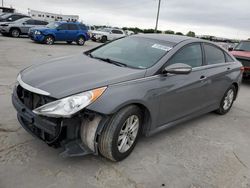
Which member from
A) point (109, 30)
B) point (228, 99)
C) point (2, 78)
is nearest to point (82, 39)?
point (109, 30)

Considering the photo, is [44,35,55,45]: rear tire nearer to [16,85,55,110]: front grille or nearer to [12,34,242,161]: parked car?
[12,34,242,161]: parked car

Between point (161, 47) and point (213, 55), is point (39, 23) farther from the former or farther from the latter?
point (161, 47)

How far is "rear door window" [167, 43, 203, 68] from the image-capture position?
3.87m

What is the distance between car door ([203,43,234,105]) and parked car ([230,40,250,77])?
4.40 m

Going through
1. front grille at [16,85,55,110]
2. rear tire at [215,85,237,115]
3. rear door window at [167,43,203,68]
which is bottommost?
rear tire at [215,85,237,115]

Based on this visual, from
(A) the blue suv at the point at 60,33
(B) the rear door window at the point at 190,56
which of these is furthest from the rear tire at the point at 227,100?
(A) the blue suv at the point at 60,33

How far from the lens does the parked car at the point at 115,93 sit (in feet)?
9.27

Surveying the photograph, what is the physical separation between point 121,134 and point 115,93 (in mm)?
544

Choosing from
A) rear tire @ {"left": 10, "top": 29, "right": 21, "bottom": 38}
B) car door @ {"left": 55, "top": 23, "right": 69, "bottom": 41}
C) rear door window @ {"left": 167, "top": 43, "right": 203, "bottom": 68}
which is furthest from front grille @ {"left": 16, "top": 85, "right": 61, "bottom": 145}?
rear tire @ {"left": 10, "top": 29, "right": 21, "bottom": 38}

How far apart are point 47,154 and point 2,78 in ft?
14.0

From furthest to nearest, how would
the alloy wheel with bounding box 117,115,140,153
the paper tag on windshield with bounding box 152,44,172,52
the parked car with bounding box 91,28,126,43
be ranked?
the parked car with bounding box 91,28,126,43 < the paper tag on windshield with bounding box 152,44,172,52 < the alloy wheel with bounding box 117,115,140,153

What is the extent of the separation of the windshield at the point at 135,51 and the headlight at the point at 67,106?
3.36ft

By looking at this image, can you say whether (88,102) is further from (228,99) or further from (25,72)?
(228,99)

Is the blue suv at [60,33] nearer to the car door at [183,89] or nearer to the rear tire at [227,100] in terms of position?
the rear tire at [227,100]
